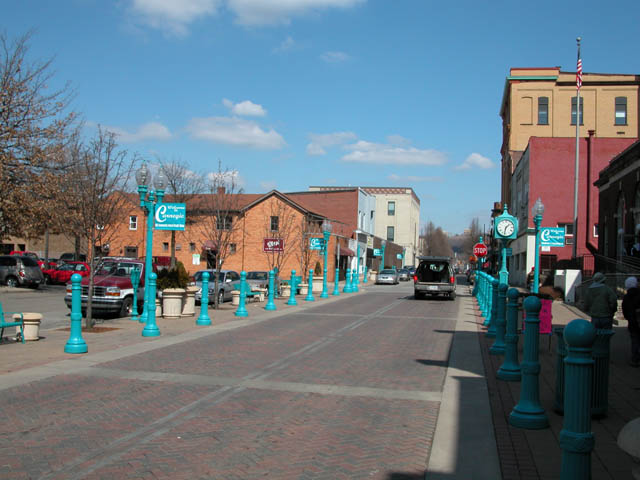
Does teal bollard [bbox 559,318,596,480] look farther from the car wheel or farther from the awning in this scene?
the awning

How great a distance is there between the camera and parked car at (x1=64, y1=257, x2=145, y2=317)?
717 inches

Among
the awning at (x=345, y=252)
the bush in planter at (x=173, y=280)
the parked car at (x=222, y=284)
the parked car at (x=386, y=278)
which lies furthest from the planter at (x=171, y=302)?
the awning at (x=345, y=252)

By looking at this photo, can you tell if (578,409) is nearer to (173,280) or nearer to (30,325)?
(30,325)

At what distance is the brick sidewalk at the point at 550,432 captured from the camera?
17.5ft

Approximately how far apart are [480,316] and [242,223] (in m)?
36.6

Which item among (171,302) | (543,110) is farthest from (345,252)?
(171,302)

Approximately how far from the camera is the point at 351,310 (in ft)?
76.0

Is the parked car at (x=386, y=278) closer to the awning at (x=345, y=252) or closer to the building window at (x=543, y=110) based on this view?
the awning at (x=345, y=252)

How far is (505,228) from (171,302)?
35.7 feet

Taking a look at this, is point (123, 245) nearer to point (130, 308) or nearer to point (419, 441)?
point (130, 308)

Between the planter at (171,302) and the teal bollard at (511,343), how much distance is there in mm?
11453

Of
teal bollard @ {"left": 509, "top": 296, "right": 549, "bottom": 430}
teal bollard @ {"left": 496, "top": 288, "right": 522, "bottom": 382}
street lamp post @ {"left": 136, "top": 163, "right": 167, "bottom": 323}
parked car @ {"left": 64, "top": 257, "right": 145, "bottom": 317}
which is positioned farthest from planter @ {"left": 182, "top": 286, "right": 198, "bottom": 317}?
teal bollard @ {"left": 509, "top": 296, "right": 549, "bottom": 430}

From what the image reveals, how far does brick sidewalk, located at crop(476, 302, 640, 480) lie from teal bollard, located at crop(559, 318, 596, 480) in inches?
48.3

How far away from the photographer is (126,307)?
18.9 meters
